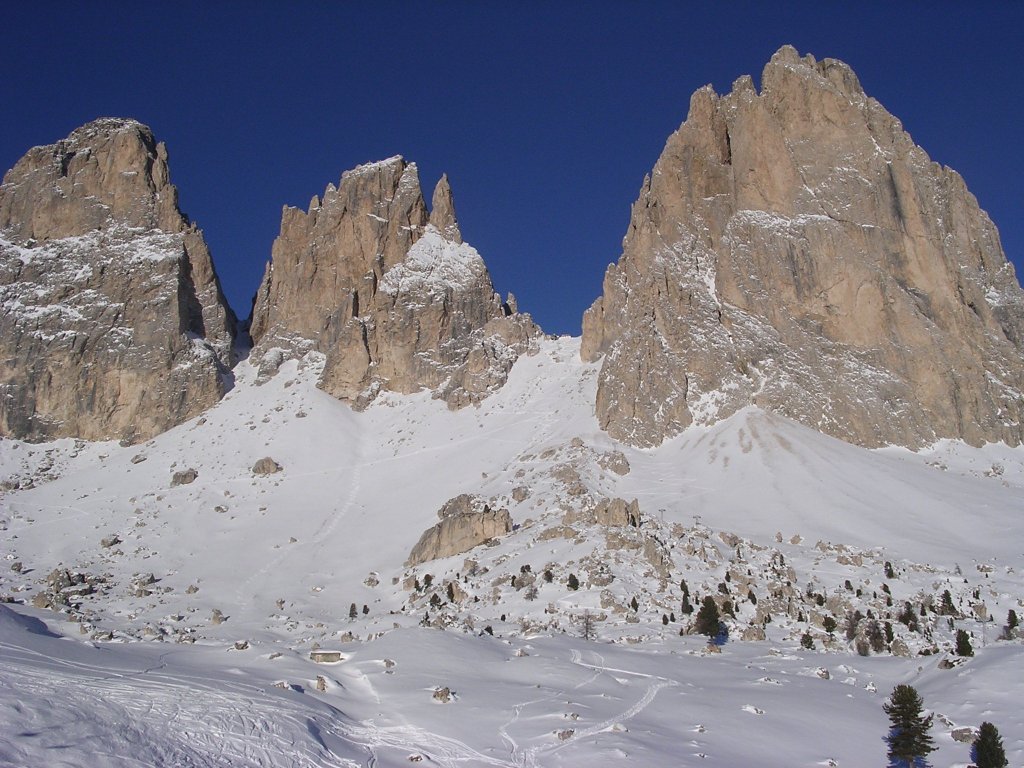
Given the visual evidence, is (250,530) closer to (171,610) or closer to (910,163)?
(171,610)

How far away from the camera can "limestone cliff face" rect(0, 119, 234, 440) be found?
100 metres

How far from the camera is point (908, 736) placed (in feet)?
71.1

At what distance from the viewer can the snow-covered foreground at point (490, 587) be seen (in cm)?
2211

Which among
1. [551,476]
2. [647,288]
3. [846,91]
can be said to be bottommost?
[551,476]

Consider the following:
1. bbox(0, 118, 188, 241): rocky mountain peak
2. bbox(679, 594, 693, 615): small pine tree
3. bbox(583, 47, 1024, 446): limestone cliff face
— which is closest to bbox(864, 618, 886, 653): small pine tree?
bbox(679, 594, 693, 615): small pine tree

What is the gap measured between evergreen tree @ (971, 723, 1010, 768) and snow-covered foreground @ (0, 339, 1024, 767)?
6.10 feet

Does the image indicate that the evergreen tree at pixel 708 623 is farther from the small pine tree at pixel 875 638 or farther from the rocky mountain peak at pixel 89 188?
the rocky mountain peak at pixel 89 188

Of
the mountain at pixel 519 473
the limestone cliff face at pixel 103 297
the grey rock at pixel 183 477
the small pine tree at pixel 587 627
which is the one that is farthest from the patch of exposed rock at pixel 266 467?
the small pine tree at pixel 587 627

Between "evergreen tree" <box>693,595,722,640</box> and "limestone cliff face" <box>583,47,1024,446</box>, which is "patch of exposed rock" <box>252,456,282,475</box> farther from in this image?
"evergreen tree" <box>693,595,722,640</box>

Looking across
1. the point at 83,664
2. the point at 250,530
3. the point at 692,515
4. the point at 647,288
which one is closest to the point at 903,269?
the point at 647,288

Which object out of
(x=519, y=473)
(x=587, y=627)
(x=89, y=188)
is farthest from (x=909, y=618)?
(x=89, y=188)

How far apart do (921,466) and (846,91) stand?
147 feet

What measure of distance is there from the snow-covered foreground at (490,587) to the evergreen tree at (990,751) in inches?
73.2

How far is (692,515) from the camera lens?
64250 millimetres
